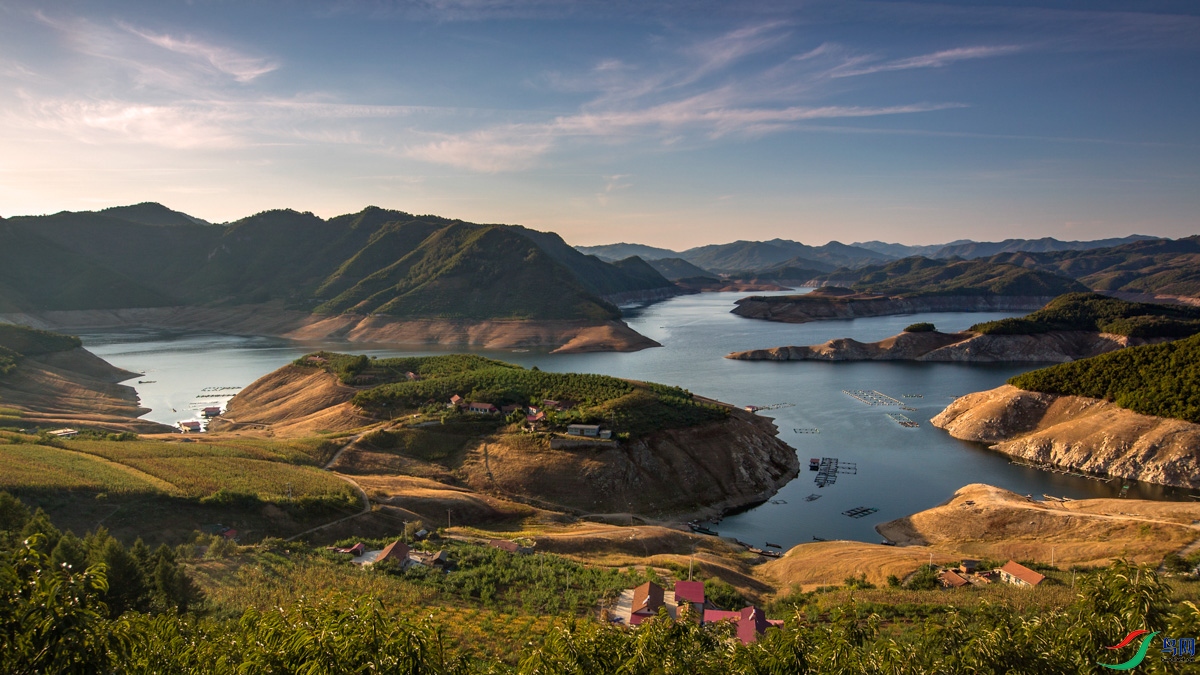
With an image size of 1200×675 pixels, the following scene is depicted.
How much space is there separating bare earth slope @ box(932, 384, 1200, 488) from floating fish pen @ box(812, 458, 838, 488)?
19.7 metres

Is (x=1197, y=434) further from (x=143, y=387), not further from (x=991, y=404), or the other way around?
(x=143, y=387)

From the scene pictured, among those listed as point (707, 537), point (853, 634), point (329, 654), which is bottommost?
point (707, 537)

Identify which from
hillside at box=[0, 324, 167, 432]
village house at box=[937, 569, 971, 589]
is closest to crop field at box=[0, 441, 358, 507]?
hillside at box=[0, 324, 167, 432]

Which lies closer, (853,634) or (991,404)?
(853,634)

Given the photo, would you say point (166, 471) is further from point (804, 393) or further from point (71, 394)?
point (804, 393)

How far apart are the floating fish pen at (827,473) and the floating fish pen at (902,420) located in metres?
19.4

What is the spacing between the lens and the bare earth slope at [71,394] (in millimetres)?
73250

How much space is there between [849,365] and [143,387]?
128360 millimetres

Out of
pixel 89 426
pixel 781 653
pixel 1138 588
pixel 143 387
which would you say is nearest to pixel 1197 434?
pixel 1138 588

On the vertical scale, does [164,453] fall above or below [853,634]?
below

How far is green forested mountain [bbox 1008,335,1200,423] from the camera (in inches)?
2355

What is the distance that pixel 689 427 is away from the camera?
62.9 meters

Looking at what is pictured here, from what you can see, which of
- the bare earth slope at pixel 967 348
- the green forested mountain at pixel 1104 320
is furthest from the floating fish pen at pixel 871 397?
the green forested mountain at pixel 1104 320

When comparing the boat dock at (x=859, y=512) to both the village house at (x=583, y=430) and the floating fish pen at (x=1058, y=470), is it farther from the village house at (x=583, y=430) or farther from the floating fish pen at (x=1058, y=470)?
the village house at (x=583, y=430)
